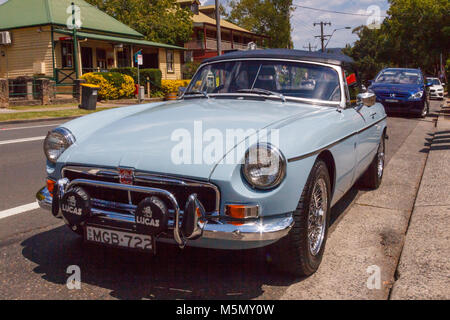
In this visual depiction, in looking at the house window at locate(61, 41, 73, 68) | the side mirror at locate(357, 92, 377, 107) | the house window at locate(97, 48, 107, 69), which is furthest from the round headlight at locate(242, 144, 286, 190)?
the house window at locate(97, 48, 107, 69)

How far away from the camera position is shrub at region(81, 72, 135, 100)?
79.8 ft

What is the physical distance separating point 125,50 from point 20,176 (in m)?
29.5

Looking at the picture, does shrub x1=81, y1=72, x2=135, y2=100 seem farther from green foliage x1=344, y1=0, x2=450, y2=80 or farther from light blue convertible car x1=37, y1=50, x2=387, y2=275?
light blue convertible car x1=37, y1=50, x2=387, y2=275

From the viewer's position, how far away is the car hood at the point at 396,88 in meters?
15.6

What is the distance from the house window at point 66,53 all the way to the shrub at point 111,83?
4.12 m

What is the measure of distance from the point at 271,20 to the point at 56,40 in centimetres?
4411

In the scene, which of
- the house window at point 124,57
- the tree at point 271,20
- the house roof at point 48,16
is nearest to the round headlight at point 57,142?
the house roof at point 48,16

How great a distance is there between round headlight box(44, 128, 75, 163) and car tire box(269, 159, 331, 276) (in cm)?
170

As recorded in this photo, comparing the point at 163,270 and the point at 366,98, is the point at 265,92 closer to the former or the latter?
the point at 366,98

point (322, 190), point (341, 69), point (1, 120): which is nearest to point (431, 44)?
point (1, 120)

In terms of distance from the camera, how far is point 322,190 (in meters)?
3.47
